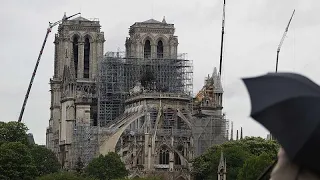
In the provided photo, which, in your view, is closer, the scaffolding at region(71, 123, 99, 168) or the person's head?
the person's head

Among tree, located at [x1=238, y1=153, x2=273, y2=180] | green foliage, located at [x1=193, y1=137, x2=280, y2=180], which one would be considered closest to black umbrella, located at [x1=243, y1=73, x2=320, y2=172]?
tree, located at [x1=238, y1=153, x2=273, y2=180]

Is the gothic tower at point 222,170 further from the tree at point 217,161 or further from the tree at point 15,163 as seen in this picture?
the tree at point 15,163

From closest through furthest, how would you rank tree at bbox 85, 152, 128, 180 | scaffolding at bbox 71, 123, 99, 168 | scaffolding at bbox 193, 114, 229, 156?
tree at bbox 85, 152, 128, 180 → scaffolding at bbox 193, 114, 229, 156 → scaffolding at bbox 71, 123, 99, 168

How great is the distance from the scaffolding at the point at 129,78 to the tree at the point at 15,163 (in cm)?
5805

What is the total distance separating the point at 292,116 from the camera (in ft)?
17.5

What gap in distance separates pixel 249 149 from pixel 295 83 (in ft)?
491

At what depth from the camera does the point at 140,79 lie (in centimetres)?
19525

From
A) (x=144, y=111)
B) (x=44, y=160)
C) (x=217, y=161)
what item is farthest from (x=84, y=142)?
(x=217, y=161)

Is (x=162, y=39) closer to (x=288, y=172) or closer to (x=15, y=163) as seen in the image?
(x=15, y=163)

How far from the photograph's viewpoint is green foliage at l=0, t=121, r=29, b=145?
495 feet

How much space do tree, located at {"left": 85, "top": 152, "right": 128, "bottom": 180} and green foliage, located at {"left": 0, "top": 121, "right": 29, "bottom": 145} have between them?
8.92 meters

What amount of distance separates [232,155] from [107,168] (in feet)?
52.9

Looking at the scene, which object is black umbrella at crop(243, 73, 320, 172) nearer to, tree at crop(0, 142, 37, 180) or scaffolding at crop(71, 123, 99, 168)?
tree at crop(0, 142, 37, 180)

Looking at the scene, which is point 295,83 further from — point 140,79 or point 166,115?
point 140,79
